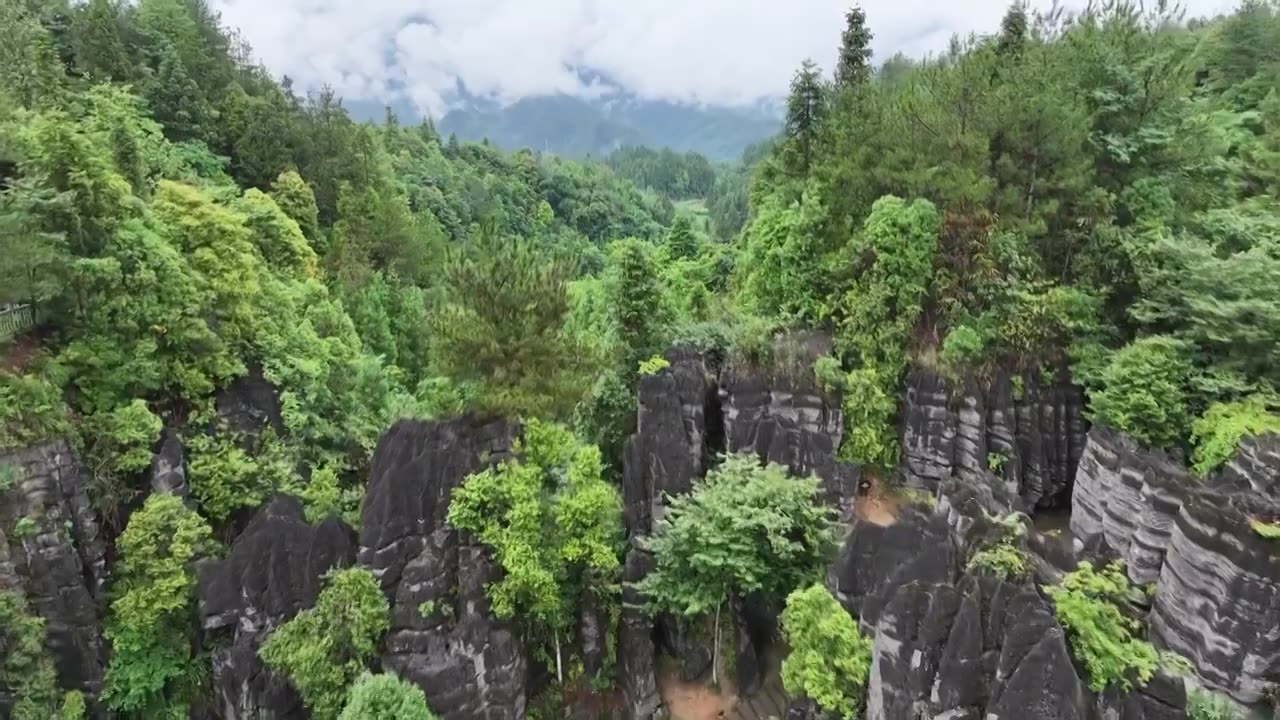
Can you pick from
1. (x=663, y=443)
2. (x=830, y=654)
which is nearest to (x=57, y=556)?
(x=663, y=443)

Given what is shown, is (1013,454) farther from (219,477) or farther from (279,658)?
(219,477)

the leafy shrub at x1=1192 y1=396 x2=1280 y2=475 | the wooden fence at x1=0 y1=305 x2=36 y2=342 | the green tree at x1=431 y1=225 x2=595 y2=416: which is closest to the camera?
the leafy shrub at x1=1192 y1=396 x2=1280 y2=475

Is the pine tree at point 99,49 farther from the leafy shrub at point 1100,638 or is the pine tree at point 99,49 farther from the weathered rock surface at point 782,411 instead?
the leafy shrub at point 1100,638

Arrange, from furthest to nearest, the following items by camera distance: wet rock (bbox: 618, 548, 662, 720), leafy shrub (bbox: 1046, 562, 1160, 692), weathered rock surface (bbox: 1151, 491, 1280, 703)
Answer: wet rock (bbox: 618, 548, 662, 720), weathered rock surface (bbox: 1151, 491, 1280, 703), leafy shrub (bbox: 1046, 562, 1160, 692)

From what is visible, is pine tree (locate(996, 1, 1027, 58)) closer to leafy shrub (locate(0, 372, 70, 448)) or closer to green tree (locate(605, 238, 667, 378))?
green tree (locate(605, 238, 667, 378))

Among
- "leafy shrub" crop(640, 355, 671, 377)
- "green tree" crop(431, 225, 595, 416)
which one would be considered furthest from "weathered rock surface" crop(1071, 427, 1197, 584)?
"green tree" crop(431, 225, 595, 416)

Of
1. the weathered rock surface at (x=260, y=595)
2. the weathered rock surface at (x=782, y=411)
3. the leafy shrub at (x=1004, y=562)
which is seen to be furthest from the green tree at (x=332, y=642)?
the leafy shrub at (x=1004, y=562)

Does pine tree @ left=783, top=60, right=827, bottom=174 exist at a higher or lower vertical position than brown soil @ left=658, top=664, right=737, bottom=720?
higher
